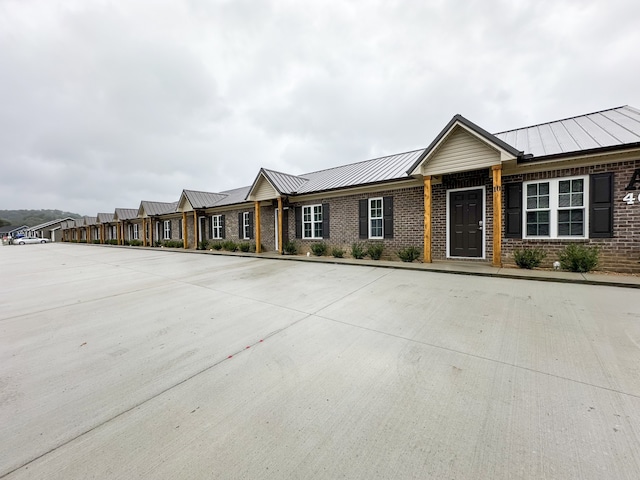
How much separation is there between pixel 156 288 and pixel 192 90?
65.1 feet

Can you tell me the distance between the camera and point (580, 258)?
6.70 metres

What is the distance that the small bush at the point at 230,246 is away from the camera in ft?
54.9

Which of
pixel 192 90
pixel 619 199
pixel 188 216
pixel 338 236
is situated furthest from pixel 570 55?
pixel 188 216

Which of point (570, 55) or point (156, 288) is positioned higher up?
point (570, 55)

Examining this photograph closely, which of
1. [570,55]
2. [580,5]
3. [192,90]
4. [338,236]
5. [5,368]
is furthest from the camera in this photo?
[192,90]

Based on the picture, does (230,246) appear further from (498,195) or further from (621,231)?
(621,231)

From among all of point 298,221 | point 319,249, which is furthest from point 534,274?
point 298,221

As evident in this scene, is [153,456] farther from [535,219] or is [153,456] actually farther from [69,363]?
[535,219]

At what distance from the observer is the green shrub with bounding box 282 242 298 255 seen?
1341 centimetres

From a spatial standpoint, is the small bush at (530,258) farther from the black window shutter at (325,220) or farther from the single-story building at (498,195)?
the black window shutter at (325,220)

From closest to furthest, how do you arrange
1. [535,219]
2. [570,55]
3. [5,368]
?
[5,368] < [535,219] < [570,55]

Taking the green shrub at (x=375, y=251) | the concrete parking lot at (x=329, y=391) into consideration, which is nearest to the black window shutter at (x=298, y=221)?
the green shrub at (x=375, y=251)

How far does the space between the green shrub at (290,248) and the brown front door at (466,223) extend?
24.4ft

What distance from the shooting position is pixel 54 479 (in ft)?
4.78
